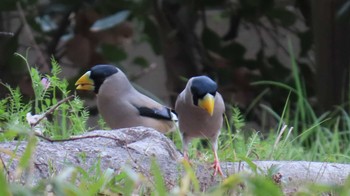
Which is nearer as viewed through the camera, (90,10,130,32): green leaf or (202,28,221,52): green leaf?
(90,10,130,32): green leaf

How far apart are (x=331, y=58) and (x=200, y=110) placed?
Answer: 3083 mm

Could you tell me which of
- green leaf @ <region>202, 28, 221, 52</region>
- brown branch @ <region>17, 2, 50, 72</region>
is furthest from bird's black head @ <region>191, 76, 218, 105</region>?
green leaf @ <region>202, 28, 221, 52</region>

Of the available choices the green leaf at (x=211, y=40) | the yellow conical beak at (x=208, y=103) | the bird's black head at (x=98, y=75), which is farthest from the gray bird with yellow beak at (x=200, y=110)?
the green leaf at (x=211, y=40)

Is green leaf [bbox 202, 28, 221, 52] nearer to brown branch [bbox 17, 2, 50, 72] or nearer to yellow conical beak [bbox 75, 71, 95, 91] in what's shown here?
brown branch [bbox 17, 2, 50, 72]

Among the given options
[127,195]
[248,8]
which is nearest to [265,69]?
[248,8]

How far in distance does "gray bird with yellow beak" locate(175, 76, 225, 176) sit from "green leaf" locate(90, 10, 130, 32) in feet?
7.82

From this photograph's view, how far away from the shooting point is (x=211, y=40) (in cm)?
687

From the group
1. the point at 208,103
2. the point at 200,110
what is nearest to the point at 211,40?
the point at 200,110

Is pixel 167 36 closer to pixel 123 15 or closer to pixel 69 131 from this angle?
pixel 123 15

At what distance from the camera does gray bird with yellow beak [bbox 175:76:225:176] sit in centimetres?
352

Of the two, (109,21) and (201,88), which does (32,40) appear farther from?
(201,88)

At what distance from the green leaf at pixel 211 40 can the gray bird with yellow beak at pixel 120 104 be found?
2.52 m

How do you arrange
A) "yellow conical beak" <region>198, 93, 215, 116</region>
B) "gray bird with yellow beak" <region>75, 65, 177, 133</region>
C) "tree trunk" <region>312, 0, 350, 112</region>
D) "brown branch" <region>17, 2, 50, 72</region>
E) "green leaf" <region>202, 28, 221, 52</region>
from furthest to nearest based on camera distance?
"green leaf" <region>202, 28, 221, 52</region>
"tree trunk" <region>312, 0, 350, 112</region>
"brown branch" <region>17, 2, 50, 72</region>
"gray bird with yellow beak" <region>75, 65, 177, 133</region>
"yellow conical beak" <region>198, 93, 215, 116</region>

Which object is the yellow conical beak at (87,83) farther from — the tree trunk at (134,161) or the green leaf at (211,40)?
the green leaf at (211,40)
